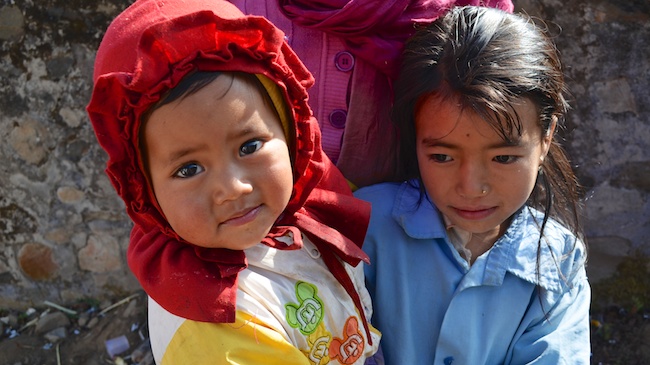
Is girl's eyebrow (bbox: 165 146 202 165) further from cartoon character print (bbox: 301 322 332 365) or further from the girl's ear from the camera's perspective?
the girl's ear

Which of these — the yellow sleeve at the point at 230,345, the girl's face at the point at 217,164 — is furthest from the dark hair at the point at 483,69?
the yellow sleeve at the point at 230,345

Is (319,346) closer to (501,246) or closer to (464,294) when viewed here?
(464,294)

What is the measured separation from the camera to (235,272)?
4.77 ft

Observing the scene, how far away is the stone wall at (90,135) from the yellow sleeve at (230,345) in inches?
62.8

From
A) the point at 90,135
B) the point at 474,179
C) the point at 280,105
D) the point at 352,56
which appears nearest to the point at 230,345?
the point at 280,105

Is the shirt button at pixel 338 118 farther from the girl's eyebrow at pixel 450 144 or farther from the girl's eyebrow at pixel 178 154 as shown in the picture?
the girl's eyebrow at pixel 178 154

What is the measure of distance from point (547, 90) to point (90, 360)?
2.17 meters

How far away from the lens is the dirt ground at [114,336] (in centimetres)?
283

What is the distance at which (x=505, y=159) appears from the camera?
1716 mm

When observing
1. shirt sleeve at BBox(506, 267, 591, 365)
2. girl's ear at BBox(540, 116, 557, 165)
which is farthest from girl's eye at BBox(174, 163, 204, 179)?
shirt sleeve at BBox(506, 267, 591, 365)

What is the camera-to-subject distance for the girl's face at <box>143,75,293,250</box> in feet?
4.42

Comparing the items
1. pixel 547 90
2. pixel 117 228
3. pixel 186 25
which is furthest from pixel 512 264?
Answer: pixel 117 228

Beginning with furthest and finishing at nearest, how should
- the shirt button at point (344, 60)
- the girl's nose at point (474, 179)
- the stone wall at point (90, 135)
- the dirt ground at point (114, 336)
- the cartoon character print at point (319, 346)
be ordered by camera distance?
1. the dirt ground at point (114, 336)
2. the stone wall at point (90, 135)
3. the shirt button at point (344, 60)
4. the girl's nose at point (474, 179)
5. the cartoon character print at point (319, 346)

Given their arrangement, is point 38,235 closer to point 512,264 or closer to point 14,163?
point 14,163
